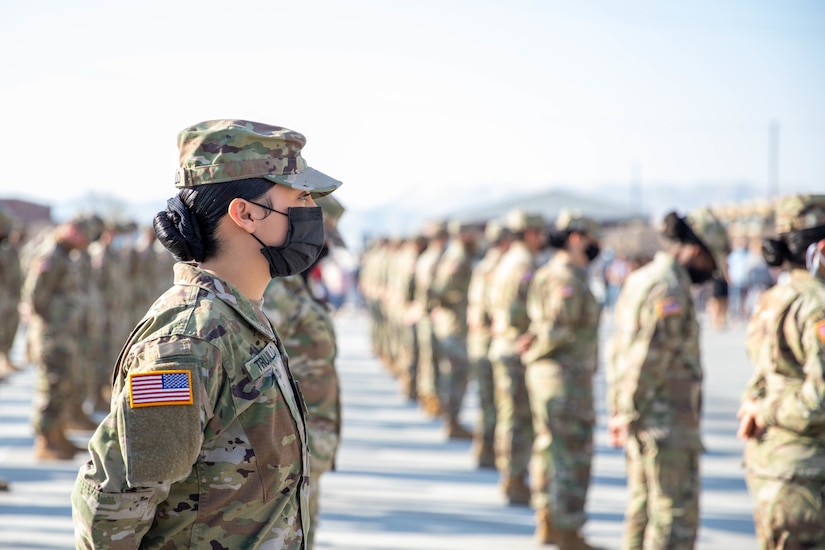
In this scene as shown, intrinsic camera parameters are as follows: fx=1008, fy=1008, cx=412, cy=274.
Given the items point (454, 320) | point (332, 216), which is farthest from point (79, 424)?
point (332, 216)

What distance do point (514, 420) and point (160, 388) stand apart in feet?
20.4

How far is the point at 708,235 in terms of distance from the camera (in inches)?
221

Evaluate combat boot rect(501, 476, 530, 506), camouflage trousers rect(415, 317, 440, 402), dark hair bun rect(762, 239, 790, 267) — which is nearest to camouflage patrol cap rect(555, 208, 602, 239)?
combat boot rect(501, 476, 530, 506)

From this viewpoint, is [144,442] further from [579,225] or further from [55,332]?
[55,332]

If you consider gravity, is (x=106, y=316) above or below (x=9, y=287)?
below

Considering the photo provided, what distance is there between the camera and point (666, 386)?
17.9 ft

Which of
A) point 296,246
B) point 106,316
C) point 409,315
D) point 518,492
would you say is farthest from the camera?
point 409,315

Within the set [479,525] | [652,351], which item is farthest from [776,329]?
[479,525]

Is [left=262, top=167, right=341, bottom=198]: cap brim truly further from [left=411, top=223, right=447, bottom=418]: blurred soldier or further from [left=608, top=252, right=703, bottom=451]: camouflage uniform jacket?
[left=411, top=223, right=447, bottom=418]: blurred soldier

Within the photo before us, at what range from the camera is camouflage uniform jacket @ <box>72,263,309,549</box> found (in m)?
2.21

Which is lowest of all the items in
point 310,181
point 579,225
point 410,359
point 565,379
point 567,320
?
point 410,359

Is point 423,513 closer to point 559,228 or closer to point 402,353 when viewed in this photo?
point 559,228

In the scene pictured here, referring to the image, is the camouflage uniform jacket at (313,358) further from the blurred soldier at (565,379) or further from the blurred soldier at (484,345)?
the blurred soldier at (484,345)

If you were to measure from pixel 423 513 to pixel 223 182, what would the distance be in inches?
223
